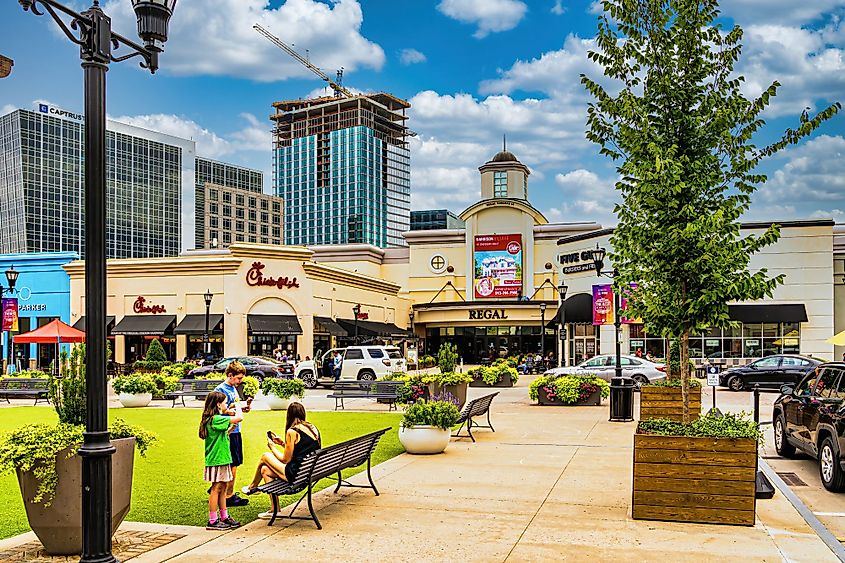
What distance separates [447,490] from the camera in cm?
1120

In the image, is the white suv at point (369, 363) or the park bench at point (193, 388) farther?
the white suv at point (369, 363)

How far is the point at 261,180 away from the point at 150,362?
153500 millimetres

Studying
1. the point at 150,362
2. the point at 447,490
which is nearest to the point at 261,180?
the point at 150,362

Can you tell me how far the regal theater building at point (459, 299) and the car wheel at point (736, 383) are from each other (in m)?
3.75

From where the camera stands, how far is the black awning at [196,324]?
4772 cm

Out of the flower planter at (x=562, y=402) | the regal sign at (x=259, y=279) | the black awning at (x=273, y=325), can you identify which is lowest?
the flower planter at (x=562, y=402)

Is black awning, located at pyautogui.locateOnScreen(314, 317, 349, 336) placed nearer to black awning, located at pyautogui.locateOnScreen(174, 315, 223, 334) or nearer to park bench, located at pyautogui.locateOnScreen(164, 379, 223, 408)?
black awning, located at pyautogui.locateOnScreen(174, 315, 223, 334)

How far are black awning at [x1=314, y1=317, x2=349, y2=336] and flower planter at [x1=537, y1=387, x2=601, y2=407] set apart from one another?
26.8 meters

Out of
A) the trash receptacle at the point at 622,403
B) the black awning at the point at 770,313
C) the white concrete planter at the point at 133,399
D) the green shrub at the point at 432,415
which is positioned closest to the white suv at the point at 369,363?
the white concrete planter at the point at 133,399

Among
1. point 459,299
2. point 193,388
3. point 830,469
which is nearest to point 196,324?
point 193,388

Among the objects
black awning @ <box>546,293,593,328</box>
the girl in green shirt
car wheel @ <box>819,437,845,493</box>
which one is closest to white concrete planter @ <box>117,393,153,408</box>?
the girl in green shirt

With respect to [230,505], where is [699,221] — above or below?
above

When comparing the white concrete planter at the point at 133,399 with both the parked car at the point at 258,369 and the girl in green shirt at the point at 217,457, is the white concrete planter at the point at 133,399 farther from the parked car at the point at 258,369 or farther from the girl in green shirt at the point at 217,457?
the girl in green shirt at the point at 217,457

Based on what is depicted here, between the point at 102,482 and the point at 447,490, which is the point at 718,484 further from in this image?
the point at 102,482
